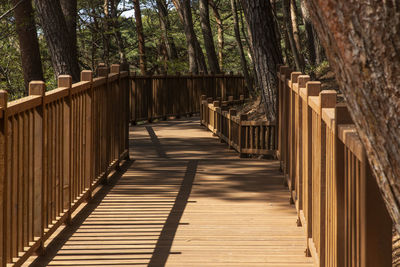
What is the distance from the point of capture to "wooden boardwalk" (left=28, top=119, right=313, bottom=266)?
233 inches

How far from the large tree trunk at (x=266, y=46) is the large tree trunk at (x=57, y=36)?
11.2 ft

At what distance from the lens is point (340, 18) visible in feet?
7.01

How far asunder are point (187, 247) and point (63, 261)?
3.67 feet

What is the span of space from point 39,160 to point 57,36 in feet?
24.7

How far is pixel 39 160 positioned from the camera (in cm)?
574

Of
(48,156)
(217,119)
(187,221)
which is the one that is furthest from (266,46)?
(48,156)

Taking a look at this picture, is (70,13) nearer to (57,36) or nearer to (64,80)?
(57,36)

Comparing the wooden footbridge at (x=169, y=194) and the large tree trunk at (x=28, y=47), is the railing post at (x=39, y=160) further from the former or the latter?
the large tree trunk at (x=28, y=47)

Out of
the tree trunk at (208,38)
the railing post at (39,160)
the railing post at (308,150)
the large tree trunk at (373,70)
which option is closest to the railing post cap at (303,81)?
the railing post at (308,150)

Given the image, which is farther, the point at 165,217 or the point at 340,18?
the point at 165,217

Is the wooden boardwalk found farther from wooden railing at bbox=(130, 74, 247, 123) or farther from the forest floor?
wooden railing at bbox=(130, 74, 247, 123)

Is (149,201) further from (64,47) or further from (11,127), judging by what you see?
(64,47)

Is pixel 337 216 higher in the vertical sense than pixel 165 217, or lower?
higher

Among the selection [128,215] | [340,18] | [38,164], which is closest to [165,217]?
[128,215]
